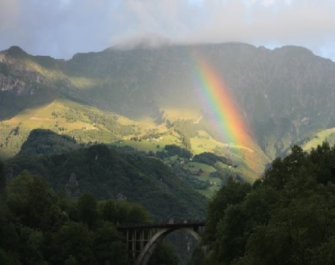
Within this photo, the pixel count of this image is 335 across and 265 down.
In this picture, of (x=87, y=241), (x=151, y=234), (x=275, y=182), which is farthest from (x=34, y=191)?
(x=275, y=182)

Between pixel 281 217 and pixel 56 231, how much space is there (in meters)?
69.6

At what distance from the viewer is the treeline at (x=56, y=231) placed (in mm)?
96156

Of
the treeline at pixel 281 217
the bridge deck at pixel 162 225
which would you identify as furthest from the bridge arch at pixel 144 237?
the treeline at pixel 281 217

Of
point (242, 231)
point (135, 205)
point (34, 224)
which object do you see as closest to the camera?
point (242, 231)

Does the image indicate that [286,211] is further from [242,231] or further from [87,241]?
[87,241]

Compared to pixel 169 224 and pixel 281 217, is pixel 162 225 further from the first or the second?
pixel 281 217

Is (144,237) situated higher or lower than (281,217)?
higher

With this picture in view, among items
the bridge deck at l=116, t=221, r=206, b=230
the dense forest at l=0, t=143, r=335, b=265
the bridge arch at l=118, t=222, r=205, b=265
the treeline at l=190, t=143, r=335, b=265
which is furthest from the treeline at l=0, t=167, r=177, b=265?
the treeline at l=190, t=143, r=335, b=265

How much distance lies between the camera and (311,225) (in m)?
43.3

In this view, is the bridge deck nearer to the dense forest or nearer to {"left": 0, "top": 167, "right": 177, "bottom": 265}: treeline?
{"left": 0, "top": 167, "right": 177, "bottom": 265}: treeline

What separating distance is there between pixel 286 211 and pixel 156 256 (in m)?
84.0

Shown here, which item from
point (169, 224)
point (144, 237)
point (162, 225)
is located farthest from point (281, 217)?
point (144, 237)

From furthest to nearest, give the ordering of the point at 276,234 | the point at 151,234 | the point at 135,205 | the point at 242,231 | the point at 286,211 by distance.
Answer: the point at 135,205
the point at 151,234
the point at 242,231
the point at 286,211
the point at 276,234

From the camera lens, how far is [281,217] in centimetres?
5016
